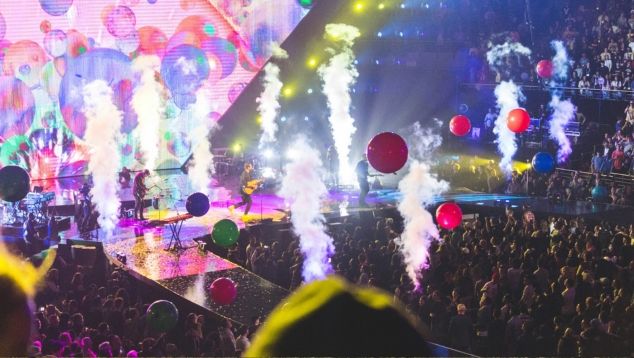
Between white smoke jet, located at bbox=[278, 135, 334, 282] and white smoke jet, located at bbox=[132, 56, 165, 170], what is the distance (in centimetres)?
461

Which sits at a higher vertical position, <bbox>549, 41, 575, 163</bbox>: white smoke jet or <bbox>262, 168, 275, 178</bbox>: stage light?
<bbox>549, 41, 575, 163</bbox>: white smoke jet

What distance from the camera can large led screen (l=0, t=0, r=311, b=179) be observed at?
59.6 ft

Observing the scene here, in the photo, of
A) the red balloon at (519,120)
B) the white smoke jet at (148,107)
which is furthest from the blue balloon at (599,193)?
the white smoke jet at (148,107)

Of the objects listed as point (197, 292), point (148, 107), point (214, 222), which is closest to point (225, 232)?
point (197, 292)

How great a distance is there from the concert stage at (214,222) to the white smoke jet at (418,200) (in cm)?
38

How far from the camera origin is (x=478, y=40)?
69.5 feet

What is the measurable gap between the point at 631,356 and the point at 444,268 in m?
3.05

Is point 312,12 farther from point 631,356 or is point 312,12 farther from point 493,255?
point 631,356

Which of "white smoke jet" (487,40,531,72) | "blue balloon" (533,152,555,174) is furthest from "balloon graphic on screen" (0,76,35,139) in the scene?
"white smoke jet" (487,40,531,72)

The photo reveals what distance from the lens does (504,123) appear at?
1831 cm

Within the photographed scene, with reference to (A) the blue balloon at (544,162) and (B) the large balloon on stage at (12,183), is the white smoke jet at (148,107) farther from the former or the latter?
(A) the blue balloon at (544,162)

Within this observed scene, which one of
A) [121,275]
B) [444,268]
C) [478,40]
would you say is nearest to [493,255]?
[444,268]

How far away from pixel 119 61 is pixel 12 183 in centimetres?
1228

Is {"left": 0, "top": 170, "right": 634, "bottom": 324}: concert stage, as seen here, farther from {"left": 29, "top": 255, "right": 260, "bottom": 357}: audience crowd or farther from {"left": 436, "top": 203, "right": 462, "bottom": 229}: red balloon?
{"left": 436, "top": 203, "right": 462, "bottom": 229}: red balloon
